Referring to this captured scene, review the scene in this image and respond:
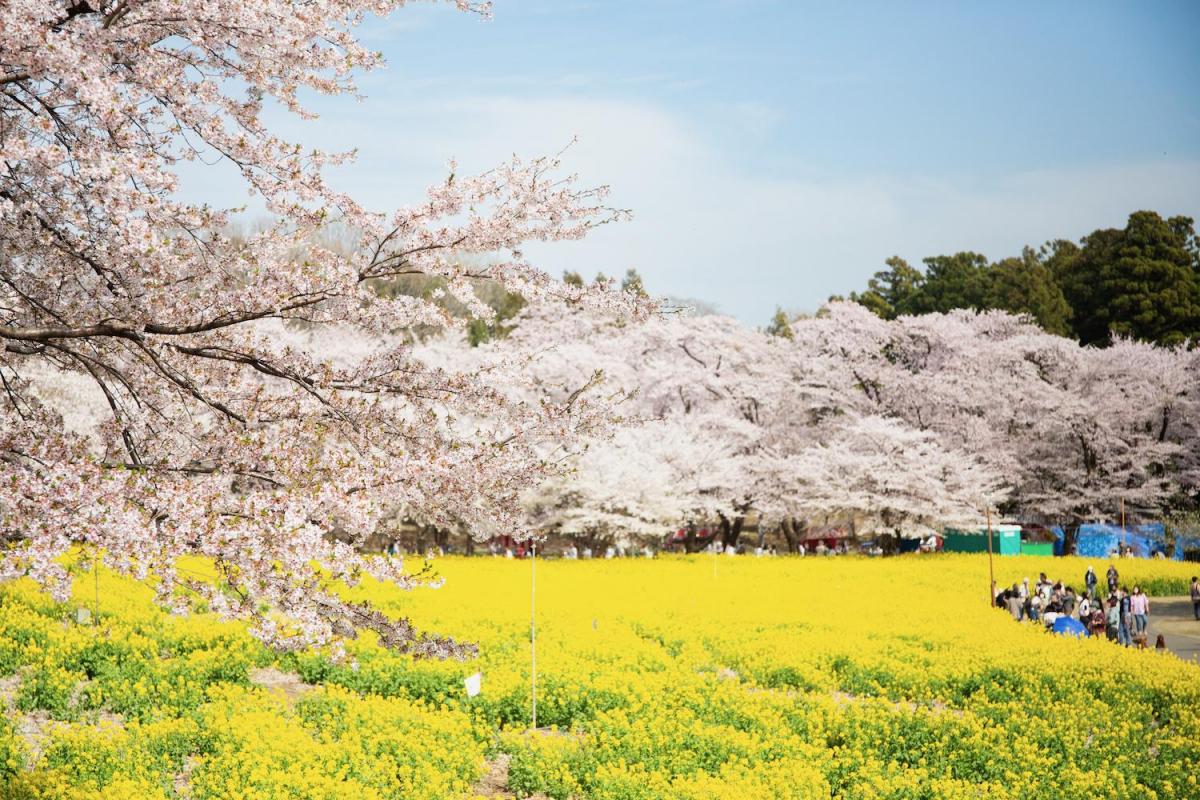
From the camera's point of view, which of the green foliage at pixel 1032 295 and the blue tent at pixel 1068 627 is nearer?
the blue tent at pixel 1068 627

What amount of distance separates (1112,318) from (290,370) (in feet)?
176

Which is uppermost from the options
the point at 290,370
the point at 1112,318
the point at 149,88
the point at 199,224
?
the point at 1112,318

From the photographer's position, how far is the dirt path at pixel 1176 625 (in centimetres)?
2183

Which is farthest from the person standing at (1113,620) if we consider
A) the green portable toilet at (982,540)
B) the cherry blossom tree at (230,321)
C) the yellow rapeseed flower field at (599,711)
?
the cherry blossom tree at (230,321)

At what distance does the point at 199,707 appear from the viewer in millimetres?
11977

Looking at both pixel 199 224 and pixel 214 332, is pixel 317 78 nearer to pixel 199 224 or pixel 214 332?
pixel 199 224

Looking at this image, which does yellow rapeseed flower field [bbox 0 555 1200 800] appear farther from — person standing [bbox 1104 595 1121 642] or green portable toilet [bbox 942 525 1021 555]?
green portable toilet [bbox 942 525 1021 555]

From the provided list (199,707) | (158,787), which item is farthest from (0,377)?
(199,707)

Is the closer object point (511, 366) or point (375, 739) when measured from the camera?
point (511, 366)

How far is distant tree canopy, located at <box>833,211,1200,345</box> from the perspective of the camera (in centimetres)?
5009

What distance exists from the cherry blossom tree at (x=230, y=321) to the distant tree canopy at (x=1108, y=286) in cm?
4711

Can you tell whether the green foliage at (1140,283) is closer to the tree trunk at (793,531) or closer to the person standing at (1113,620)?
the tree trunk at (793,531)

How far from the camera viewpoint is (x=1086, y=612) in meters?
22.8

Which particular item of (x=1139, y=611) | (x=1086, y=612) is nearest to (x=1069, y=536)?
(x=1086, y=612)
